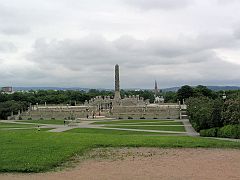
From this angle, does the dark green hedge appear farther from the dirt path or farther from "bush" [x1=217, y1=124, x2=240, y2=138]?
the dirt path

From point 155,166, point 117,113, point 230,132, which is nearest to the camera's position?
point 155,166

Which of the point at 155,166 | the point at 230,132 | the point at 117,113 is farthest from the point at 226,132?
the point at 117,113

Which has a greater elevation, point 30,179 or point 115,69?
point 115,69

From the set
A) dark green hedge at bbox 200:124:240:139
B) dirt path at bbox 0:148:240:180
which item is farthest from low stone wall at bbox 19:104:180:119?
dirt path at bbox 0:148:240:180

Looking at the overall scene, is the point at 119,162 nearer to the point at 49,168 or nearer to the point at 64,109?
the point at 49,168

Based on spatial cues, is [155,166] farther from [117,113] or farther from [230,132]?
[117,113]

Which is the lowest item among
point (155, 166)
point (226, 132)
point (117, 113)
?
point (117, 113)

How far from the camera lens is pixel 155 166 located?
14180 mm

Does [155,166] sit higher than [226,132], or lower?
higher

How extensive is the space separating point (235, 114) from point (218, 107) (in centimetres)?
562

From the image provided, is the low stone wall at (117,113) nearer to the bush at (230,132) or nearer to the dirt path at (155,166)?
the bush at (230,132)

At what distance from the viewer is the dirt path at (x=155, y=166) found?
1232 cm

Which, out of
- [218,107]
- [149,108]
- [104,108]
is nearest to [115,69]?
[104,108]

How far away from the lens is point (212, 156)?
657 inches
